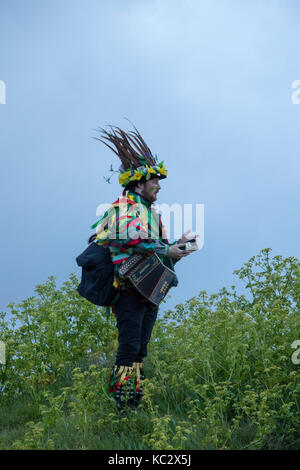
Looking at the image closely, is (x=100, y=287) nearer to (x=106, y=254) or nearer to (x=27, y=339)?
(x=106, y=254)

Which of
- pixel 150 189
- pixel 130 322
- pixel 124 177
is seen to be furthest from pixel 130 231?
pixel 130 322

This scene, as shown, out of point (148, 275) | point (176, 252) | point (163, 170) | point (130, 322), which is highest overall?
point (163, 170)

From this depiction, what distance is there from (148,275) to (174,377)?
1104mm

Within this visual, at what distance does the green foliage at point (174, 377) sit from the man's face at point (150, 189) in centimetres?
139

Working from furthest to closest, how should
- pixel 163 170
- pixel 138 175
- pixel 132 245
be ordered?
pixel 163 170
pixel 138 175
pixel 132 245

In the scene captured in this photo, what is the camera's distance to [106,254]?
549 centimetres

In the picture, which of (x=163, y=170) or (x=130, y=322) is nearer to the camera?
(x=130, y=322)

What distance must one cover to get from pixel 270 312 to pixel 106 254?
2.06 m

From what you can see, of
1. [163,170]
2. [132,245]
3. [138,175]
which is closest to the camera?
[132,245]

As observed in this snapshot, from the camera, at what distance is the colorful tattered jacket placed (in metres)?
5.27

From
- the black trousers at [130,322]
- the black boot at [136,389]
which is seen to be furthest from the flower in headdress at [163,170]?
the black boot at [136,389]

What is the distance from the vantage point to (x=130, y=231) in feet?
17.3

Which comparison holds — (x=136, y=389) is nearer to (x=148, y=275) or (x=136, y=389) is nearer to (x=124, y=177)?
(x=148, y=275)

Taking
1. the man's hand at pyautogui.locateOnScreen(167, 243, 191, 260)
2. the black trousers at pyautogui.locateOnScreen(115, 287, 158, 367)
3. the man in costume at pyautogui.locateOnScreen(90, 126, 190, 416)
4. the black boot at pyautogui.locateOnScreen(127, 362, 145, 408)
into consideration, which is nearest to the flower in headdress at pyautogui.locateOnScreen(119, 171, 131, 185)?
the man in costume at pyautogui.locateOnScreen(90, 126, 190, 416)
